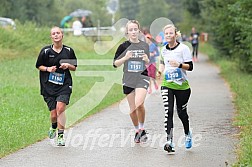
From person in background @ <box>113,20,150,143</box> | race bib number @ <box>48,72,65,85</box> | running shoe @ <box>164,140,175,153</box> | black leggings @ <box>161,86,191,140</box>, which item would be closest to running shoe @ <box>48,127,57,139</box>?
race bib number @ <box>48,72,65,85</box>

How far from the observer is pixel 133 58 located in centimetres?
1120

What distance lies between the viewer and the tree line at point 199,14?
66.9ft

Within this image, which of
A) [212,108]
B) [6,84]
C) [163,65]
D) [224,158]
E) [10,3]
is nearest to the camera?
[224,158]

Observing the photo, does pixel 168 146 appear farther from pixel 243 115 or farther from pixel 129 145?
pixel 243 115

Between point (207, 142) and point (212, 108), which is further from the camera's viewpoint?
point (212, 108)

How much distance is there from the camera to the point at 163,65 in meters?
10.4

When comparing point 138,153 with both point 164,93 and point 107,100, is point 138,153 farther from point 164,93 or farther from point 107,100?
point 107,100

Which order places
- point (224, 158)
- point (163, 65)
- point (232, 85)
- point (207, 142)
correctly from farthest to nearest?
point (232, 85) → point (207, 142) → point (163, 65) → point (224, 158)

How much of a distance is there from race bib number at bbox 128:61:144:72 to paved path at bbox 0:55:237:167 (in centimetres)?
Result: 120

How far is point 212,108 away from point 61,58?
6288 mm

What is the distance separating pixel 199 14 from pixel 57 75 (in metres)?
33.5

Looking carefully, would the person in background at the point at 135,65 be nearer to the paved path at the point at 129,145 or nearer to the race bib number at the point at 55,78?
the paved path at the point at 129,145

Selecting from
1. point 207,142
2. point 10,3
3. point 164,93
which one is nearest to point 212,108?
point 207,142

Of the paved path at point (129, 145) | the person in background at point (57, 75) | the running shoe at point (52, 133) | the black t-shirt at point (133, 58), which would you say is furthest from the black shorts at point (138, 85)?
the running shoe at point (52, 133)
